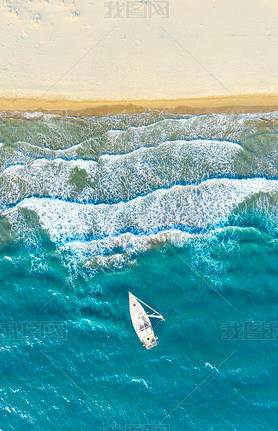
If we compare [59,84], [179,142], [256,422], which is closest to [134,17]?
[59,84]

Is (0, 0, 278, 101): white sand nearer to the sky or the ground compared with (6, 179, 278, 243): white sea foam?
nearer to the sky

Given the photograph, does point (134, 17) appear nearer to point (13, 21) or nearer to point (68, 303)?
point (13, 21)
